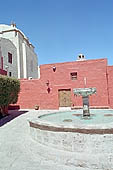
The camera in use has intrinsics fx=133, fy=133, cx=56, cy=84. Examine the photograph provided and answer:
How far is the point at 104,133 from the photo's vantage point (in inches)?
124

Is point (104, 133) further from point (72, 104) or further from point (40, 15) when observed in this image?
point (72, 104)

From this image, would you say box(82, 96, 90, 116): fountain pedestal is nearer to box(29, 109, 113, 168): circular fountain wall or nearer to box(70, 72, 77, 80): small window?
box(29, 109, 113, 168): circular fountain wall

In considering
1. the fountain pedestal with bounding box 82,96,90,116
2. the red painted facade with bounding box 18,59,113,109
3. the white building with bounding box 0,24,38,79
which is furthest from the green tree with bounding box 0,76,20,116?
the white building with bounding box 0,24,38,79

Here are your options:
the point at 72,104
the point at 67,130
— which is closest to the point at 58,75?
the point at 72,104

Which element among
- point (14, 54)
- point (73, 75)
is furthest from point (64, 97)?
point (14, 54)

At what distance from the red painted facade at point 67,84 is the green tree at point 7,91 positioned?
4.22 metres

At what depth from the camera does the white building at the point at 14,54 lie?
1736 centimetres

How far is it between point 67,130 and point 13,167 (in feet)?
4.98

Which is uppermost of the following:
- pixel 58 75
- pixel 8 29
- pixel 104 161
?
pixel 8 29

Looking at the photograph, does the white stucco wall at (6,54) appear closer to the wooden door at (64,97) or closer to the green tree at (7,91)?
the green tree at (7,91)

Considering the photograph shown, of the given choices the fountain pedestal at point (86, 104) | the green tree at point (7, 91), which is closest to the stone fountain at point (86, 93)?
the fountain pedestal at point (86, 104)

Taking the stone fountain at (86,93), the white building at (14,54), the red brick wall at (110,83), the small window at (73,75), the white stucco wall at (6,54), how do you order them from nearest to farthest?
the stone fountain at (86,93) → the red brick wall at (110,83) → the small window at (73,75) → the white stucco wall at (6,54) → the white building at (14,54)

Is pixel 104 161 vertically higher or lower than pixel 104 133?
lower

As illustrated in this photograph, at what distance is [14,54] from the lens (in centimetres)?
2011
